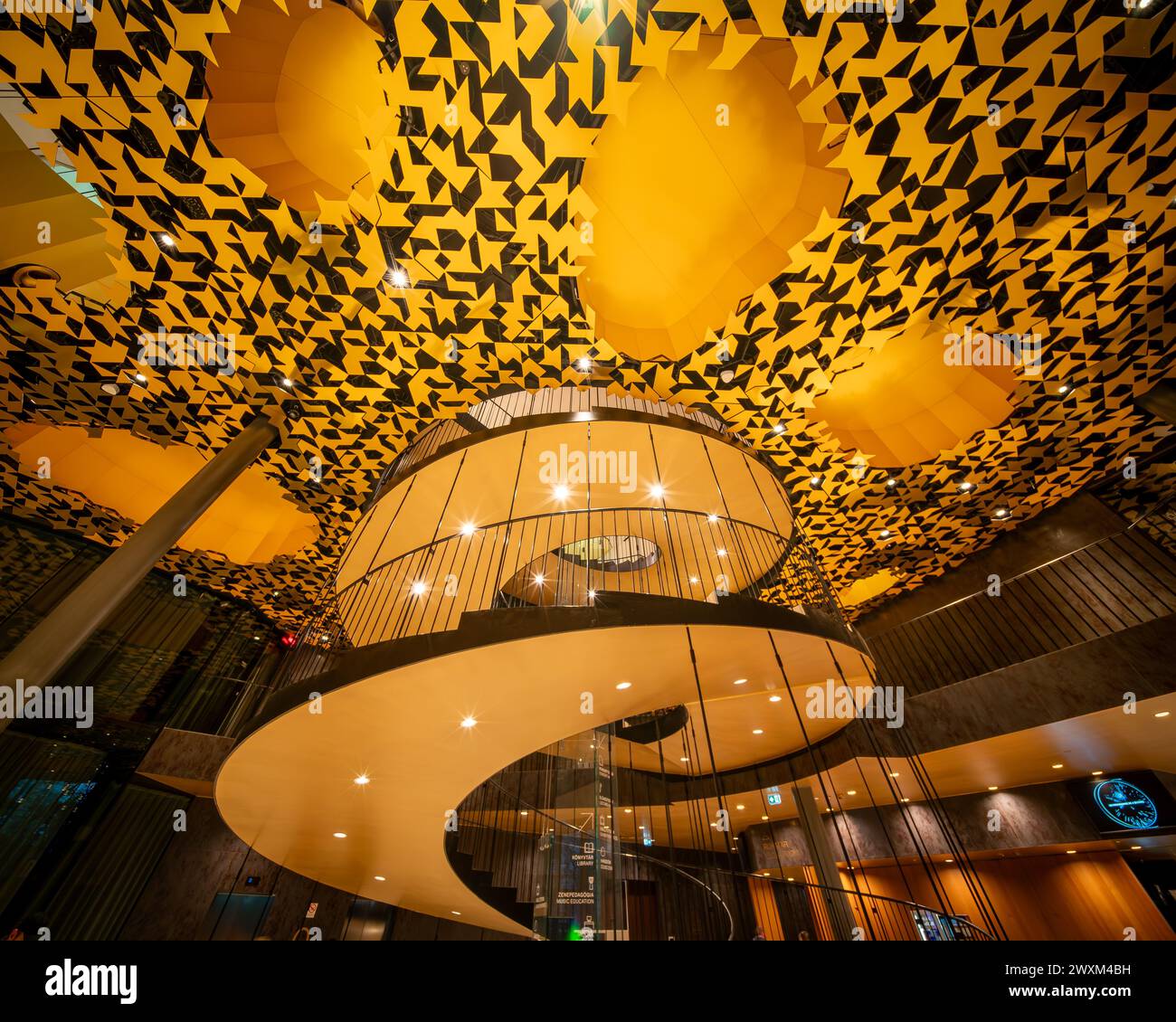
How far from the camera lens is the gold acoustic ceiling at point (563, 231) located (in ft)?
13.6

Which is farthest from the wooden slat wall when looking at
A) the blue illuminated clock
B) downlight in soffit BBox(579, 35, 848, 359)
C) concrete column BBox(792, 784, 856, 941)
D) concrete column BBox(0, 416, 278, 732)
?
concrete column BBox(0, 416, 278, 732)

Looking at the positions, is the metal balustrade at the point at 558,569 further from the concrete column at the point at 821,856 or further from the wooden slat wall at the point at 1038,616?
the concrete column at the point at 821,856

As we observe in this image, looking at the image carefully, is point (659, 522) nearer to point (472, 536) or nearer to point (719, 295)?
point (472, 536)

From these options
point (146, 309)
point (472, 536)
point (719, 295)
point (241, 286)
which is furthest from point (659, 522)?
point (146, 309)

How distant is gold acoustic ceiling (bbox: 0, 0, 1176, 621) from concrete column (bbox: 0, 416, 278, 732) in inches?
46.1

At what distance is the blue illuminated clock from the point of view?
7.70 metres

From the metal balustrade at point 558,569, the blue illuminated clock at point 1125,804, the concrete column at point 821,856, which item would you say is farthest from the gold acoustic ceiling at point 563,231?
the concrete column at point 821,856

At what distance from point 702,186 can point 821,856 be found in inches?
427

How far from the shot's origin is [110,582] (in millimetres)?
5023

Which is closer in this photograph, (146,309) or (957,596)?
(146,309)

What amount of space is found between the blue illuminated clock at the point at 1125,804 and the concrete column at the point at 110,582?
14.0m

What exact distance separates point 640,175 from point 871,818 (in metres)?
13.0

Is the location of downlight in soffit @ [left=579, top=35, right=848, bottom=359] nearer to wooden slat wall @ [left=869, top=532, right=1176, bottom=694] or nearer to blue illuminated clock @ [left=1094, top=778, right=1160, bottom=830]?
wooden slat wall @ [left=869, top=532, right=1176, bottom=694]

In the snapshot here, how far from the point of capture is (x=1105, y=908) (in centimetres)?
874
